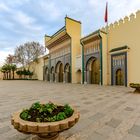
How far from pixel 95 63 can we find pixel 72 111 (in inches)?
664

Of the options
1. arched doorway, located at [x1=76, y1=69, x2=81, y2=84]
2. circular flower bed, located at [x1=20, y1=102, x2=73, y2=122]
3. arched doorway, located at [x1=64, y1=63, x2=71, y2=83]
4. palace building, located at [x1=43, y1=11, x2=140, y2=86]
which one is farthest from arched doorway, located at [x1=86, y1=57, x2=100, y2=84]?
circular flower bed, located at [x1=20, y1=102, x2=73, y2=122]

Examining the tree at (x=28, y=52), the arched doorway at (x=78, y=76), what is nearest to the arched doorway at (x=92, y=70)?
the arched doorway at (x=78, y=76)

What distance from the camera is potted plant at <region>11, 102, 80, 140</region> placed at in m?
2.28

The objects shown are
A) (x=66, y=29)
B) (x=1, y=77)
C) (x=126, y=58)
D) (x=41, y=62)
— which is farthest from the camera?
(x=1, y=77)

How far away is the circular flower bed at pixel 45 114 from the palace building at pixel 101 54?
13.1m

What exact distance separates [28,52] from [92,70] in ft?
70.7

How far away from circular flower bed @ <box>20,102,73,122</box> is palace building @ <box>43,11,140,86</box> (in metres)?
13.1

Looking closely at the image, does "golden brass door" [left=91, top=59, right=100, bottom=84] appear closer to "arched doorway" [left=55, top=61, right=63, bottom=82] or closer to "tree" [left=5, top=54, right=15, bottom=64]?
"arched doorway" [left=55, top=61, right=63, bottom=82]

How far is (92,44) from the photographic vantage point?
19031 millimetres

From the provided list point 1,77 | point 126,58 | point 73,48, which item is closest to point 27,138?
point 126,58

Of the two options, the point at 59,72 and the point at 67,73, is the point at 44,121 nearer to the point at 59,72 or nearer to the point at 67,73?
the point at 67,73

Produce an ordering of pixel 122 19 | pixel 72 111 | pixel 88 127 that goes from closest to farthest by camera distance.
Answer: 1. pixel 72 111
2. pixel 88 127
3. pixel 122 19

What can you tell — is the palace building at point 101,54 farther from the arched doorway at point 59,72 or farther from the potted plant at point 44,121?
the potted plant at point 44,121

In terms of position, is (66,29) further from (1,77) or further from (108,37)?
(1,77)
